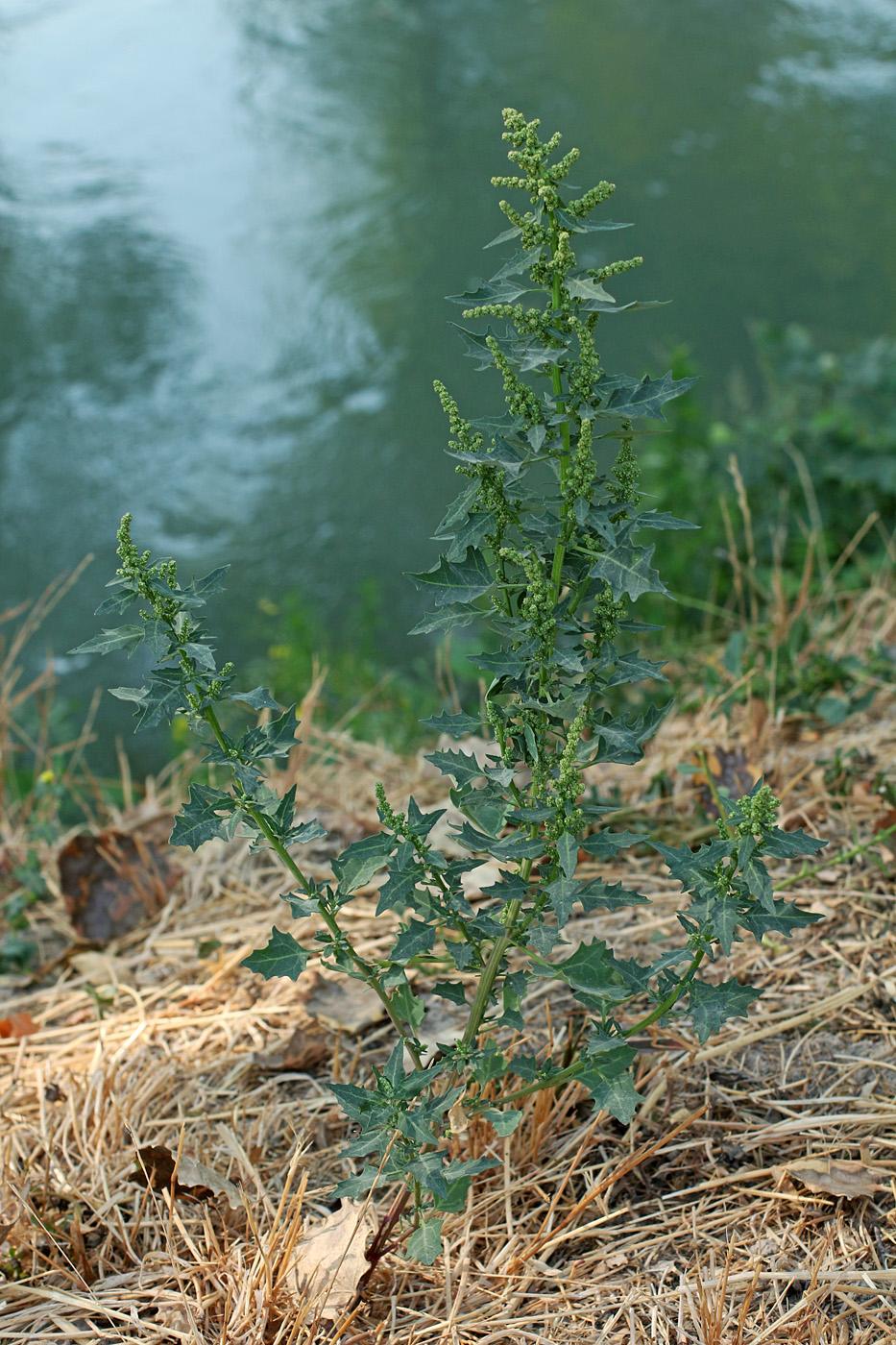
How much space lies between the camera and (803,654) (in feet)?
8.98

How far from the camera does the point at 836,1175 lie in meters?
1.40

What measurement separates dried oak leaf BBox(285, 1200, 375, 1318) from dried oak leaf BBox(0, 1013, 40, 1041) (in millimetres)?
814

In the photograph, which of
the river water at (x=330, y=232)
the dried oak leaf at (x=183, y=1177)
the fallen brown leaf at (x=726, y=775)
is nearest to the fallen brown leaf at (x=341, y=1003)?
the dried oak leaf at (x=183, y=1177)

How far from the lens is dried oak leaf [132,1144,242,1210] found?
1447mm

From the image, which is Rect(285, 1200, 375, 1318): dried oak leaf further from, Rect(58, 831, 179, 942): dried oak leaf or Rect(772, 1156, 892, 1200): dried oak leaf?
Rect(58, 831, 179, 942): dried oak leaf

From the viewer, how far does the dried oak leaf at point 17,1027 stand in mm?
1930

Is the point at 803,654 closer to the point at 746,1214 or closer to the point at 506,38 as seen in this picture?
the point at 746,1214

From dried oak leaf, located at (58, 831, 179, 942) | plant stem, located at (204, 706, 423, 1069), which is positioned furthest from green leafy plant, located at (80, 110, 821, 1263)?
dried oak leaf, located at (58, 831, 179, 942)

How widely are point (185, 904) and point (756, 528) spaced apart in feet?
8.01

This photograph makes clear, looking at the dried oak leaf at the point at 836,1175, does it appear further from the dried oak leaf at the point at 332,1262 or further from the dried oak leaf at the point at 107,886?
the dried oak leaf at the point at 107,886

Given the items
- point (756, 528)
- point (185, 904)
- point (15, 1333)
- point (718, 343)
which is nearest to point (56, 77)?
point (718, 343)

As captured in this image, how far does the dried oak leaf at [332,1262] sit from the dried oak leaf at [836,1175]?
1.84 feet

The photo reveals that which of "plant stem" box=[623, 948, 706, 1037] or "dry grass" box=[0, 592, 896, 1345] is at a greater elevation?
"plant stem" box=[623, 948, 706, 1037]

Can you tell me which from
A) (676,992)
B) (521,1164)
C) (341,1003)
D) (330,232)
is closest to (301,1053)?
(341,1003)
